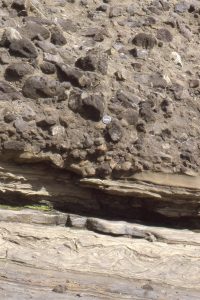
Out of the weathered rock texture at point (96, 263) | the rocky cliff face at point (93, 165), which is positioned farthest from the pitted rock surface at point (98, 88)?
the weathered rock texture at point (96, 263)

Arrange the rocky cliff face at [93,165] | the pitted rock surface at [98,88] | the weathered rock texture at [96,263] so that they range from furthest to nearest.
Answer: the pitted rock surface at [98,88] → the rocky cliff face at [93,165] → the weathered rock texture at [96,263]

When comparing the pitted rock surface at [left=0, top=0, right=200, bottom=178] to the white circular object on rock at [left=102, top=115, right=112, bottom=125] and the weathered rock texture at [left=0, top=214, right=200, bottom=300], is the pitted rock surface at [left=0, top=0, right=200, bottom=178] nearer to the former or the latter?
the white circular object on rock at [left=102, top=115, right=112, bottom=125]

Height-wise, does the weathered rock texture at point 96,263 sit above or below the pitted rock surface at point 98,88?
below

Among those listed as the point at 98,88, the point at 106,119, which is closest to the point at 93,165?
the point at 106,119

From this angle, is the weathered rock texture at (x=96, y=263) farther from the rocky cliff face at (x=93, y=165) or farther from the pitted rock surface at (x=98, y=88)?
the pitted rock surface at (x=98, y=88)

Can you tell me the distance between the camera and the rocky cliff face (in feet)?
8.73

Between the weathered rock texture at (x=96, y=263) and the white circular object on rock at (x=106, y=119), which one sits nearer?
the weathered rock texture at (x=96, y=263)

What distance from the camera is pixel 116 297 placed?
Answer: 2555 mm

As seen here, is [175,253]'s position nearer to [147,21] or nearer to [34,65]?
[34,65]

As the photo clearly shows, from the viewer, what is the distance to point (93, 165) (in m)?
2.83

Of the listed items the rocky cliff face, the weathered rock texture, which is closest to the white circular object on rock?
the rocky cliff face

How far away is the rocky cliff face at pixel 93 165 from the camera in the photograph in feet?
8.73

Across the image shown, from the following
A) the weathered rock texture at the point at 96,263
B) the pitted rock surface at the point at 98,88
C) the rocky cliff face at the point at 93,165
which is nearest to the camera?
the weathered rock texture at the point at 96,263

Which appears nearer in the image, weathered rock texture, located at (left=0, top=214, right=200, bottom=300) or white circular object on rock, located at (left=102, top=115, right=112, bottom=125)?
weathered rock texture, located at (left=0, top=214, right=200, bottom=300)
